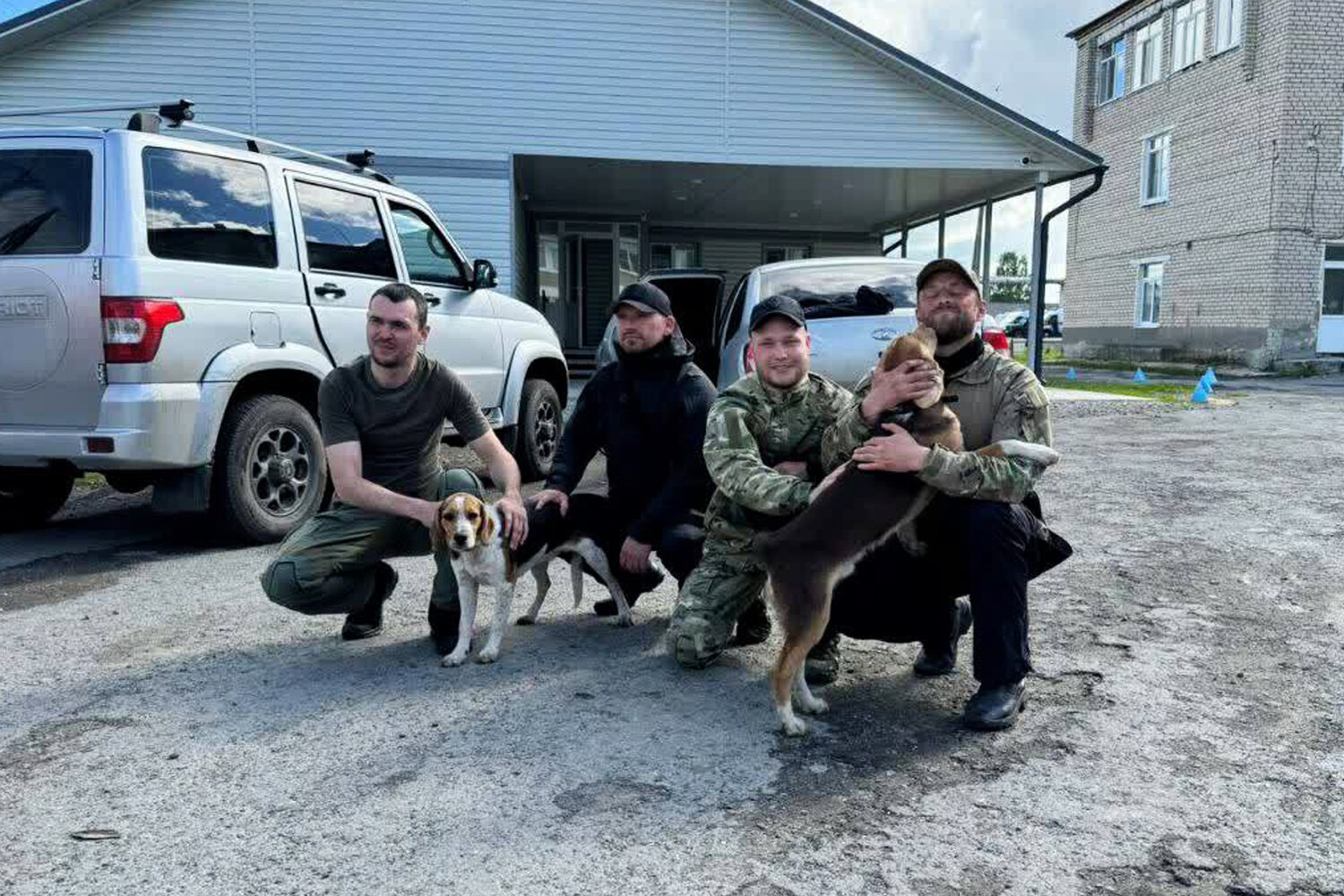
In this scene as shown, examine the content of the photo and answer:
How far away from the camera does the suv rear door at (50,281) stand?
4879mm

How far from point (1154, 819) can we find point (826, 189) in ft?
55.7

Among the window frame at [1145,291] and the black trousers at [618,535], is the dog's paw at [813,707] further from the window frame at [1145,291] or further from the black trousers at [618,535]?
the window frame at [1145,291]

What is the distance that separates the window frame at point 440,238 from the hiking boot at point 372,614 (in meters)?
3.19

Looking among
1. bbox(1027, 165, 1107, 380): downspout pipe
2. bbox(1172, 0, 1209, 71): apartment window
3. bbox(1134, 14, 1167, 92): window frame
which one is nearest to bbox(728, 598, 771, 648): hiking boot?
bbox(1027, 165, 1107, 380): downspout pipe

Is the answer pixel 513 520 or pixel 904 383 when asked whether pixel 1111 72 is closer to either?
pixel 904 383

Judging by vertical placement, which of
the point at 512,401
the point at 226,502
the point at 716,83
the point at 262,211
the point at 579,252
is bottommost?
the point at 226,502

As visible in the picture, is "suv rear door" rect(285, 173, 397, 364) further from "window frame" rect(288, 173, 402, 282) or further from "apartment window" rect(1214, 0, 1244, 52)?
"apartment window" rect(1214, 0, 1244, 52)

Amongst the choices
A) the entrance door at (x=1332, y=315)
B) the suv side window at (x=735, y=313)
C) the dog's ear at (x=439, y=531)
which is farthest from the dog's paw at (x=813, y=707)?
the entrance door at (x=1332, y=315)

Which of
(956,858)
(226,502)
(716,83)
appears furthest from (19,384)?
(716,83)

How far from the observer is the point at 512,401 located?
7.82 metres

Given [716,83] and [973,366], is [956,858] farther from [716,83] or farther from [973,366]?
[716,83]

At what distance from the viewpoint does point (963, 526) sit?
317 cm

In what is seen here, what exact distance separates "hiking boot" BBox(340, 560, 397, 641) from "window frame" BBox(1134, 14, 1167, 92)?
98.7ft

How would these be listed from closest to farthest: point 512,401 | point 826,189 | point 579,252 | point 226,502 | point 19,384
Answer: point 19,384, point 226,502, point 512,401, point 826,189, point 579,252
